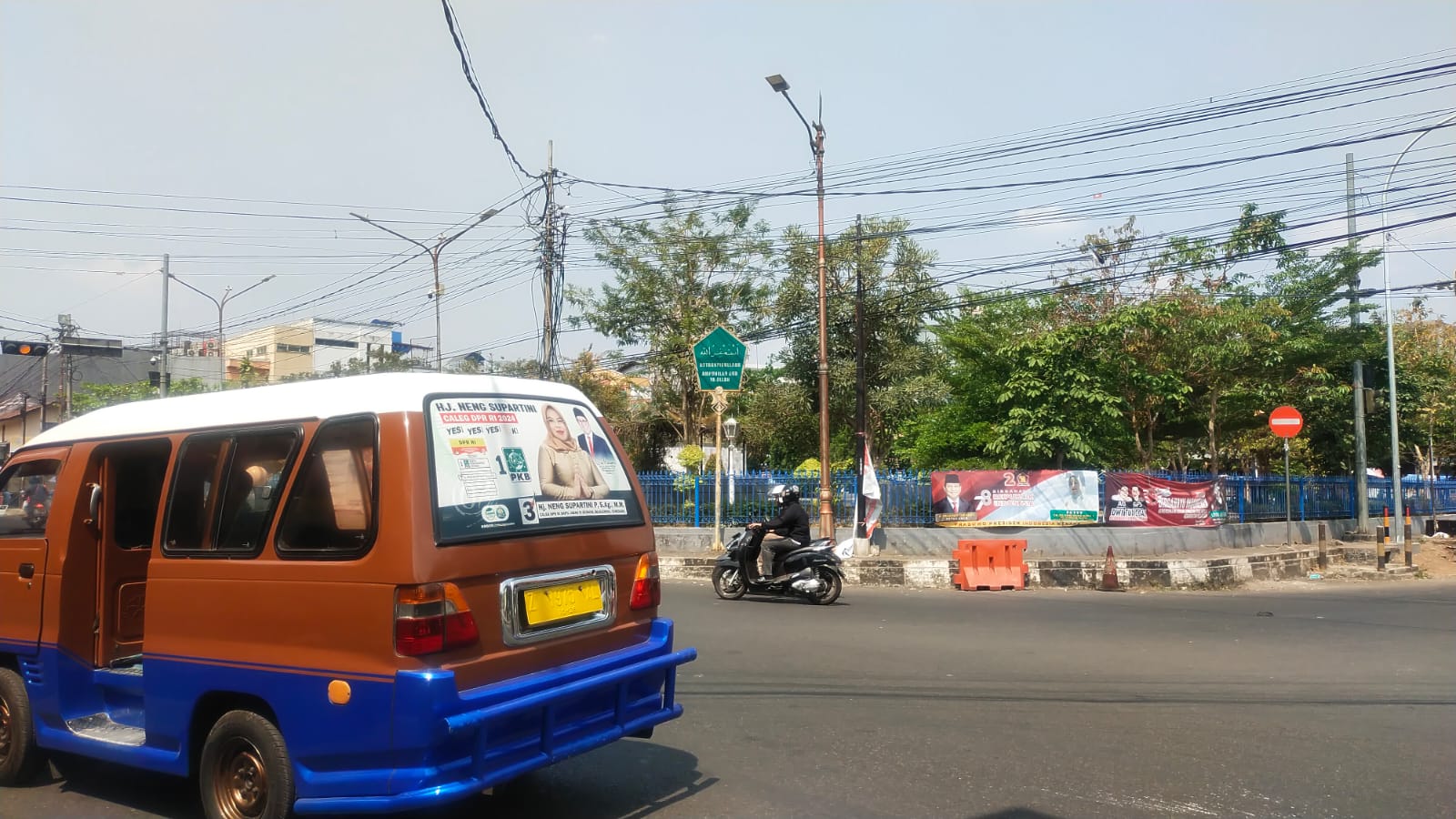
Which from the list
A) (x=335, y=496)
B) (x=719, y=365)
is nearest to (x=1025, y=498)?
(x=719, y=365)

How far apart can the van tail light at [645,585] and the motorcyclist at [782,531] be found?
322 inches

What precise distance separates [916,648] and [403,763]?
6407 mm

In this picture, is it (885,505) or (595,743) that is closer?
(595,743)

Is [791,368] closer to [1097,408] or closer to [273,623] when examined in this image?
[1097,408]

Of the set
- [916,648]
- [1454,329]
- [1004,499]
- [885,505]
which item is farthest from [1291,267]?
[1454,329]

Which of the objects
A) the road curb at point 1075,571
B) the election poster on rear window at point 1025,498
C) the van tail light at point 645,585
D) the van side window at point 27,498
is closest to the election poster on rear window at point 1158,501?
the election poster on rear window at point 1025,498

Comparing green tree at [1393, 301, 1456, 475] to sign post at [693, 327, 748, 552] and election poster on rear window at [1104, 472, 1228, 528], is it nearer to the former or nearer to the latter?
election poster on rear window at [1104, 472, 1228, 528]

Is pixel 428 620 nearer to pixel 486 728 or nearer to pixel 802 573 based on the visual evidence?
pixel 486 728

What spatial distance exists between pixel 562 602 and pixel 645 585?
1.99 feet

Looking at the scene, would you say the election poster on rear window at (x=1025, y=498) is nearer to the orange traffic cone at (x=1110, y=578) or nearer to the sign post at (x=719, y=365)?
the orange traffic cone at (x=1110, y=578)

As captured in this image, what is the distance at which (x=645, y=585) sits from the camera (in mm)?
5070

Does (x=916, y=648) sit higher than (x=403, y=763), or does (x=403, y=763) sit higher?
(x=403, y=763)

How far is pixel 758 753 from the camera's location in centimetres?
584

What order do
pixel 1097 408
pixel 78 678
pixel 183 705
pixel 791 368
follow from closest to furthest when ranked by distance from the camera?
1. pixel 183 705
2. pixel 78 678
3. pixel 1097 408
4. pixel 791 368
